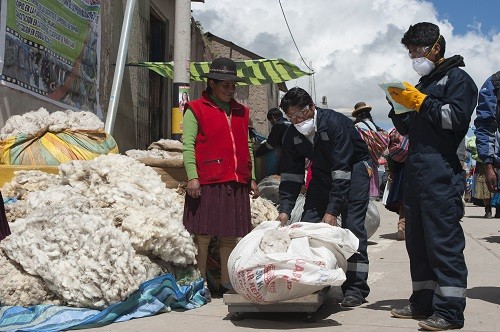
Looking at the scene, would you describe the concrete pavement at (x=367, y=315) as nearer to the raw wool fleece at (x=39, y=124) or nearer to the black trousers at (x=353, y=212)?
the black trousers at (x=353, y=212)

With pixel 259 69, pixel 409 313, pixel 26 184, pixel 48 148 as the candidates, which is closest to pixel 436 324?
pixel 409 313

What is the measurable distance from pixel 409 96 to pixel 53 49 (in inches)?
215

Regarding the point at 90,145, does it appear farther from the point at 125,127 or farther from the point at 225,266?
A: the point at 125,127

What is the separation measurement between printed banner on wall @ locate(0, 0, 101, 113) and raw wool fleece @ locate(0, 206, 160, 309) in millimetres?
2953

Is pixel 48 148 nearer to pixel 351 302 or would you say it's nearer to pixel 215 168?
pixel 215 168

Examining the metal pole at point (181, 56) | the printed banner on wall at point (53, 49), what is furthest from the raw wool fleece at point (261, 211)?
the metal pole at point (181, 56)

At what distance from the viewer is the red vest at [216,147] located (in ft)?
19.5

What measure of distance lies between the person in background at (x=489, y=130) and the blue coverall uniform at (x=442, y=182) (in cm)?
78

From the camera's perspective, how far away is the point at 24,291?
5137 mm

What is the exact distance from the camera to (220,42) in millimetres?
30250

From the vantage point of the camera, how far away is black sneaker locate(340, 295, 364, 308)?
5.64m

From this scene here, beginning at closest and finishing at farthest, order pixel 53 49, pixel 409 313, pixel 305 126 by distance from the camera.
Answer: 1. pixel 409 313
2. pixel 305 126
3. pixel 53 49

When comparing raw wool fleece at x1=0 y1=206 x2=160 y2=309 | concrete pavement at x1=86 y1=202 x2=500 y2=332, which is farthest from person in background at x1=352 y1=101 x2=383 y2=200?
raw wool fleece at x1=0 y1=206 x2=160 y2=309

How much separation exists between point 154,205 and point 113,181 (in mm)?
395
